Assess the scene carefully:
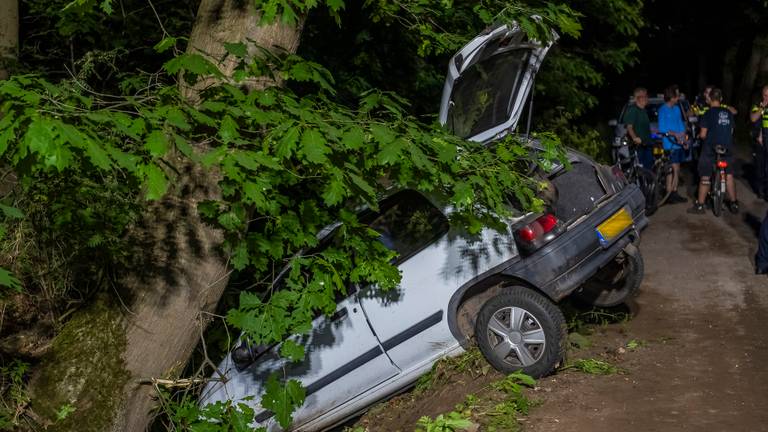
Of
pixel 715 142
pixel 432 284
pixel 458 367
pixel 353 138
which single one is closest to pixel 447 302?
pixel 432 284

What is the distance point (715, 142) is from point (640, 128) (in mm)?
1157

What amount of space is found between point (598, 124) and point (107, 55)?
19960 millimetres

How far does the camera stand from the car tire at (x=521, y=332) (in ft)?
24.0

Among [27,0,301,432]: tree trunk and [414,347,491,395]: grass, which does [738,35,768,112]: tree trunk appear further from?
[27,0,301,432]: tree trunk

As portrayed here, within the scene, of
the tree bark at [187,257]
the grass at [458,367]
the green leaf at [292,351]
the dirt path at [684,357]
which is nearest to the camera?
the tree bark at [187,257]

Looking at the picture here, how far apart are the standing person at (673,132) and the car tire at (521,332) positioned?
8506 millimetres

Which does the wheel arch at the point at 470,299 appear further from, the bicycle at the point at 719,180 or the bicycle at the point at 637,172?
the bicycle at the point at 719,180

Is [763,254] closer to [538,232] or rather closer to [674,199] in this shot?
[538,232]

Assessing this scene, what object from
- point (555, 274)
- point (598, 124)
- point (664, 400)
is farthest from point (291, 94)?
point (598, 124)

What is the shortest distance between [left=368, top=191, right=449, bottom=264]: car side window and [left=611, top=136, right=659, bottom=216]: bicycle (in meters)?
7.66

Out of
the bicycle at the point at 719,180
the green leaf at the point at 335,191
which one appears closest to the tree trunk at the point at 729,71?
the bicycle at the point at 719,180

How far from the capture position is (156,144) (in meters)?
4.93

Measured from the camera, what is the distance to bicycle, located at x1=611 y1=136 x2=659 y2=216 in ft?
48.1

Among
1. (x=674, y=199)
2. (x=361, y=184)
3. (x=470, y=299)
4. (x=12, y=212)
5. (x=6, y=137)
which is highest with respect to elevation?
(x=6, y=137)
